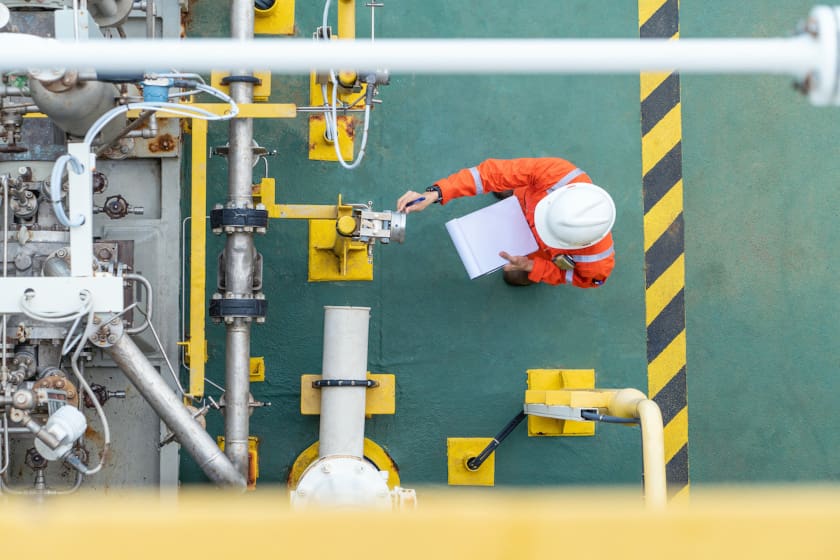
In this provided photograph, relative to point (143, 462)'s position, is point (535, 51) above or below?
above

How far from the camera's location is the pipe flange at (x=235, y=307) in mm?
3527

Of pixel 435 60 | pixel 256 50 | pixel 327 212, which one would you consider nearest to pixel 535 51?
pixel 435 60

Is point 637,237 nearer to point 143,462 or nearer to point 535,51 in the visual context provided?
point 143,462

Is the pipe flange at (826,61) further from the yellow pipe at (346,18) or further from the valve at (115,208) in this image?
the valve at (115,208)

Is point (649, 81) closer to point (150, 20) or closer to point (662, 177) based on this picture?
point (662, 177)

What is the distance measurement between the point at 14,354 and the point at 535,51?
8.62 ft

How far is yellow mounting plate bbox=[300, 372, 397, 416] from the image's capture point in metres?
4.01

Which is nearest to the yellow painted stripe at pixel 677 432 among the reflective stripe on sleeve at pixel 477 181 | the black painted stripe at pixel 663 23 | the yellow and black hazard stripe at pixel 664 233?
the yellow and black hazard stripe at pixel 664 233

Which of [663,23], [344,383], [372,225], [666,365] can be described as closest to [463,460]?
[344,383]

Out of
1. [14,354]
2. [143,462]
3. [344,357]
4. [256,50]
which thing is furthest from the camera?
[143,462]

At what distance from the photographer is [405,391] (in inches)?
162

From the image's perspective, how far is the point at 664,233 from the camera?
423cm

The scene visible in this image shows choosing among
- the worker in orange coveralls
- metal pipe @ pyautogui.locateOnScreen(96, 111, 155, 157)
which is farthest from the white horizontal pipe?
the worker in orange coveralls

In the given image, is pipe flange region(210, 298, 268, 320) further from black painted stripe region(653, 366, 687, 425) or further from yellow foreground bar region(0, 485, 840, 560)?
yellow foreground bar region(0, 485, 840, 560)
